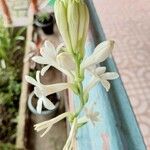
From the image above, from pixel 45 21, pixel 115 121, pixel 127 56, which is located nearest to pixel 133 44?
pixel 127 56

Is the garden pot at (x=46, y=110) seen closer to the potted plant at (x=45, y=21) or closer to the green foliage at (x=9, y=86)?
the green foliage at (x=9, y=86)

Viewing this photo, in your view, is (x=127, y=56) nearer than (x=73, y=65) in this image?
No

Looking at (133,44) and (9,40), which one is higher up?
(9,40)

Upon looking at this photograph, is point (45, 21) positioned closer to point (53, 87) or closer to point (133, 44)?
point (133, 44)

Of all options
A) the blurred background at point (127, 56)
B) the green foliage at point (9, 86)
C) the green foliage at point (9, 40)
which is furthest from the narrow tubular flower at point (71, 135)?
the green foliage at point (9, 40)

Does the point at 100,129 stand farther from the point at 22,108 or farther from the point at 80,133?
the point at 22,108

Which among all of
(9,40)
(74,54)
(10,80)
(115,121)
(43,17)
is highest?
(43,17)

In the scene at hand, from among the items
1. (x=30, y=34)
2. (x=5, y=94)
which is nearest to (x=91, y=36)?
(x=5, y=94)
